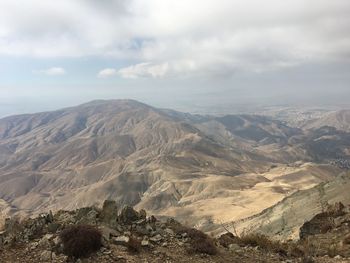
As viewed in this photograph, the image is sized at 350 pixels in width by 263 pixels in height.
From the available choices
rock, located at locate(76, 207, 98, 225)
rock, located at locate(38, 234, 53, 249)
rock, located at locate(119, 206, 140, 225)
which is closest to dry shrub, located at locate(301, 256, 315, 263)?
rock, located at locate(119, 206, 140, 225)

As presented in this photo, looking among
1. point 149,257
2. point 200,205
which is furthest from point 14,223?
point 200,205

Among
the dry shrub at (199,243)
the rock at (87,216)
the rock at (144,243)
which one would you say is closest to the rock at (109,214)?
the rock at (87,216)

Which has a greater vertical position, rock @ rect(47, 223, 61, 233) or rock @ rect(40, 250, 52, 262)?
rock @ rect(47, 223, 61, 233)

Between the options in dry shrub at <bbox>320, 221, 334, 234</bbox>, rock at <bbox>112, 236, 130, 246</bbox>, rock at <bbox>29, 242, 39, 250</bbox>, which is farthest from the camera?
dry shrub at <bbox>320, 221, 334, 234</bbox>

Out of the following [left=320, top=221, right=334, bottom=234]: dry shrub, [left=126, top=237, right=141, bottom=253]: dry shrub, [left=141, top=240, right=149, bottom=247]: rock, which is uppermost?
[left=126, top=237, right=141, bottom=253]: dry shrub

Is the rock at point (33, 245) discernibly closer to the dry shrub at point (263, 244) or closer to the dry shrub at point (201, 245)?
the dry shrub at point (201, 245)

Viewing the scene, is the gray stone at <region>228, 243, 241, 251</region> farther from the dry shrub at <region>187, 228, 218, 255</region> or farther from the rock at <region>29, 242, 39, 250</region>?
the rock at <region>29, 242, 39, 250</region>

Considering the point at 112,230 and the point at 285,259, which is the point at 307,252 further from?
the point at 112,230

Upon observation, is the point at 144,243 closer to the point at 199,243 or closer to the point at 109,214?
the point at 199,243
